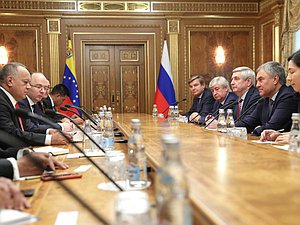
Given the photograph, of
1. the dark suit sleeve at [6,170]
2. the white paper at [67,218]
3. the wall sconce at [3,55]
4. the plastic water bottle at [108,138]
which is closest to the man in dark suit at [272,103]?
the plastic water bottle at [108,138]

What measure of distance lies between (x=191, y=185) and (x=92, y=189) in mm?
521

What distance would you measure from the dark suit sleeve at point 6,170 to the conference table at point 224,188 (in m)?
0.11

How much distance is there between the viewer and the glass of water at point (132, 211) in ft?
2.43

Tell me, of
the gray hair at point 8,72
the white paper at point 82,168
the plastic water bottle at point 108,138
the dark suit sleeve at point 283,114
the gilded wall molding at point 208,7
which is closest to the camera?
the white paper at point 82,168

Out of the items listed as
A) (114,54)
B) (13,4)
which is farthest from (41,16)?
(114,54)

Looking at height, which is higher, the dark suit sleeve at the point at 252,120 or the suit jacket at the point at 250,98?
the suit jacket at the point at 250,98

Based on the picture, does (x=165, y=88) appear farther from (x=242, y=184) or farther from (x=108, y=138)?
(x=242, y=184)

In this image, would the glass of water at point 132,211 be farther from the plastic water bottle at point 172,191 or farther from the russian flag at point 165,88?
the russian flag at point 165,88

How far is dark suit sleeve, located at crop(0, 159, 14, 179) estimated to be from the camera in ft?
5.65

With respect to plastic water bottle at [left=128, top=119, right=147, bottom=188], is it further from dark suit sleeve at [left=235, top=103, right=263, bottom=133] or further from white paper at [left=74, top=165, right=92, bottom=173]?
dark suit sleeve at [left=235, top=103, right=263, bottom=133]

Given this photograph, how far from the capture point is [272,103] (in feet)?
12.1

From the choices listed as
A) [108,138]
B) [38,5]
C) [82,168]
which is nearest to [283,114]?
[108,138]

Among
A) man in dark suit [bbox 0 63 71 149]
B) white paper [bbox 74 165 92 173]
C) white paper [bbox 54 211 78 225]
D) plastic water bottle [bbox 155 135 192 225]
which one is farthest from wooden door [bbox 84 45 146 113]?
plastic water bottle [bbox 155 135 192 225]

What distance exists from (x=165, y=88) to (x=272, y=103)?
135 inches
